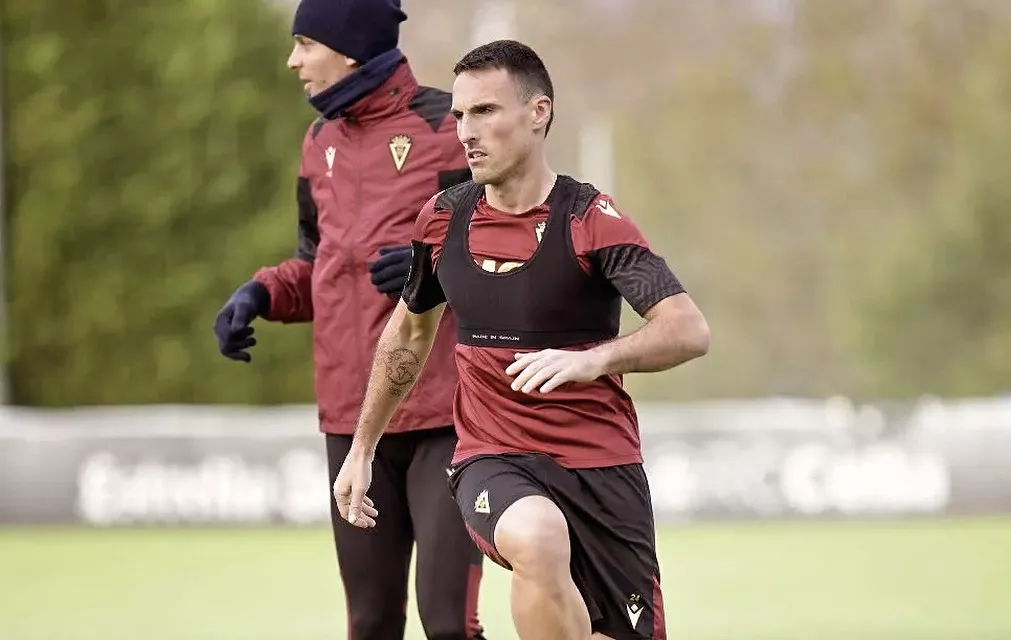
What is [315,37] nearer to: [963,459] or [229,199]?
[963,459]

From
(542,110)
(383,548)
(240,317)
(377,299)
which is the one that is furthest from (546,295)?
(240,317)

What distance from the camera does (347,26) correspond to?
6129mm

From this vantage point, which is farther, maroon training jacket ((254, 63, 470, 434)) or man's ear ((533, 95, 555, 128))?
maroon training jacket ((254, 63, 470, 434))

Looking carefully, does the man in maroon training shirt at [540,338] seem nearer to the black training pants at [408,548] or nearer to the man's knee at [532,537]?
the man's knee at [532,537]

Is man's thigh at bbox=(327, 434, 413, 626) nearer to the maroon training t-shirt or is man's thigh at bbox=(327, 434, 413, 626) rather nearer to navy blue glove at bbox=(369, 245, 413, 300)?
navy blue glove at bbox=(369, 245, 413, 300)

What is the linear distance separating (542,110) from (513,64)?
5.9 inches

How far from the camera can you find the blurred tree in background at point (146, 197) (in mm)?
18281

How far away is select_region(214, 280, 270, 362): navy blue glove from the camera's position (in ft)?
20.4

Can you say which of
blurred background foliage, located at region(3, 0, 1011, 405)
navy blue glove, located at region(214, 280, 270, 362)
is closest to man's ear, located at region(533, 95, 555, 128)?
navy blue glove, located at region(214, 280, 270, 362)

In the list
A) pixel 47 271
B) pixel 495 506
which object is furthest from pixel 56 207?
pixel 495 506

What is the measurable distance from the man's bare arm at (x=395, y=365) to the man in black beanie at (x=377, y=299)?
343 mm

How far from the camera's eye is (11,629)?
9.45 metres

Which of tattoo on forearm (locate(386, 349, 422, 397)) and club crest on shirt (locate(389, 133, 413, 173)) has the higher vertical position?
club crest on shirt (locate(389, 133, 413, 173))

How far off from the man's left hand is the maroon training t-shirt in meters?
0.39
